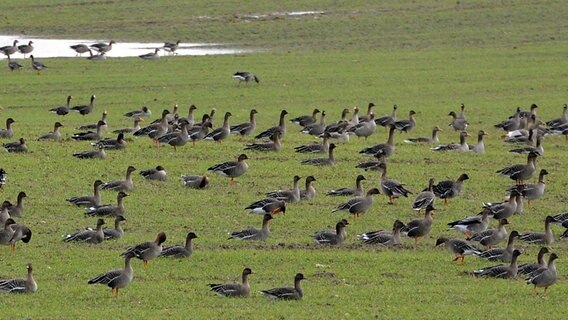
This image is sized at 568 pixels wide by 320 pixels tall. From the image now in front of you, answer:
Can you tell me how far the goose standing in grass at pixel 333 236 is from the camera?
21234 mm

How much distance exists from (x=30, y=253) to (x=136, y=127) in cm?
1275

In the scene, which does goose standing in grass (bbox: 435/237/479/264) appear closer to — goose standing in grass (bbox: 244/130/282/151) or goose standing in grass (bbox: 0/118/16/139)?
goose standing in grass (bbox: 244/130/282/151)

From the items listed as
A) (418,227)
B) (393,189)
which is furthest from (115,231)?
(393,189)

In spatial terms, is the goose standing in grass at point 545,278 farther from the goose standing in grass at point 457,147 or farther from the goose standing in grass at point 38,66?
the goose standing in grass at point 38,66

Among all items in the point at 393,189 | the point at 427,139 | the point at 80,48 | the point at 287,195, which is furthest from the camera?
the point at 80,48

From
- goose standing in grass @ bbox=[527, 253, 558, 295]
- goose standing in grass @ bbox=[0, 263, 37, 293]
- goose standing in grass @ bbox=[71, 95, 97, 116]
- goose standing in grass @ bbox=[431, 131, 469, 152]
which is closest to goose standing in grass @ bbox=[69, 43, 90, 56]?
goose standing in grass @ bbox=[71, 95, 97, 116]

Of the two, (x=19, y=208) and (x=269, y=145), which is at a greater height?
(x=19, y=208)

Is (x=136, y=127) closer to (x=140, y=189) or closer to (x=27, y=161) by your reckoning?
(x=27, y=161)

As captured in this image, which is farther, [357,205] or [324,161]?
[324,161]

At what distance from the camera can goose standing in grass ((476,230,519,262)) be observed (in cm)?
2033

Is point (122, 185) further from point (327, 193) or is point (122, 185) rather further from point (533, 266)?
point (533, 266)

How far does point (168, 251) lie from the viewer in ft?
65.8

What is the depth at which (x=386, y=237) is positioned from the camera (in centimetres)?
2133

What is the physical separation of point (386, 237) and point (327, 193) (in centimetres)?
464
